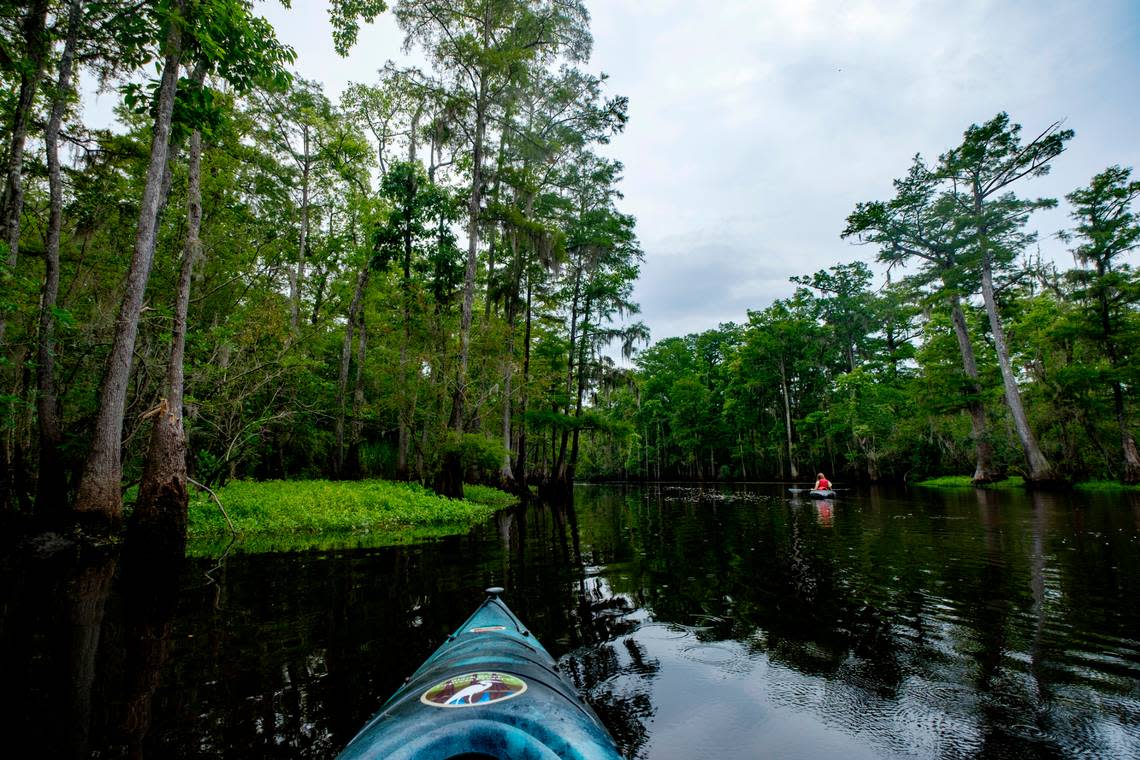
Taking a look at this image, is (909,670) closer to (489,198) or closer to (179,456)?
(179,456)

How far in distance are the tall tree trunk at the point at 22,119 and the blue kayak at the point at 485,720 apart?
14.0 meters

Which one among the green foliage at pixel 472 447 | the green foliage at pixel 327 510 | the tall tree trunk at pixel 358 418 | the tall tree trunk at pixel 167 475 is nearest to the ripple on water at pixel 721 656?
the tall tree trunk at pixel 167 475

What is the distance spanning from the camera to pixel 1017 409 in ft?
87.7

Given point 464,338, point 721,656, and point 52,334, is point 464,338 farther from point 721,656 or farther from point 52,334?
point 721,656

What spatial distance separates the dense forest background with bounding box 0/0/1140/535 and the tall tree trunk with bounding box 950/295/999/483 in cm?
28

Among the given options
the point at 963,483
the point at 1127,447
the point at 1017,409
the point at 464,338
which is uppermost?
the point at 464,338

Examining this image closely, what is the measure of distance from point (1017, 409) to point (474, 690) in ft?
113

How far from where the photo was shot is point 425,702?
2348 mm

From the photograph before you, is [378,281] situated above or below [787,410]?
above

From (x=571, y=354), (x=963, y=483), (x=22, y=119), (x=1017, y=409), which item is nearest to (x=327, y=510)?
(x=22, y=119)

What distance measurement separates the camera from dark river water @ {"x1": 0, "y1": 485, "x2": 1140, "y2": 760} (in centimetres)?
342

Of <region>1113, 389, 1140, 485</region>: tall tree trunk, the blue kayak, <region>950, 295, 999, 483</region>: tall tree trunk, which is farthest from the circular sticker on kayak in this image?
<region>950, 295, 999, 483</region>: tall tree trunk

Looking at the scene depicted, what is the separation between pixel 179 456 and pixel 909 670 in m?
11.1

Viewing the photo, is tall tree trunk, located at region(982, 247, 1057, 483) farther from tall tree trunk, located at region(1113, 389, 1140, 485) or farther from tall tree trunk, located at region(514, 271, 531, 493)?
tall tree trunk, located at region(514, 271, 531, 493)
